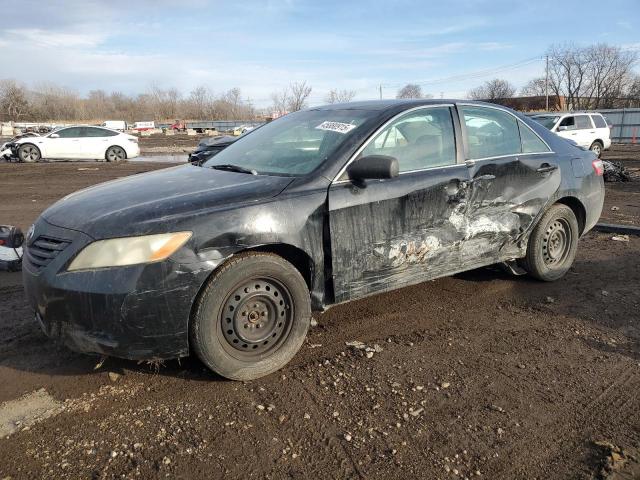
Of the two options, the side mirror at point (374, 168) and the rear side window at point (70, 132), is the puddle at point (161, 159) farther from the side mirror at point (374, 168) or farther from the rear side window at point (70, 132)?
the side mirror at point (374, 168)

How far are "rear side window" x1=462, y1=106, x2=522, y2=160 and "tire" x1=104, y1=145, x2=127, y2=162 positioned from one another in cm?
1844

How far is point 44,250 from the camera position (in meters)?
2.95

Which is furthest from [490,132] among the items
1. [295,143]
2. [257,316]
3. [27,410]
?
[27,410]

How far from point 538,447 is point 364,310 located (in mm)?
1927

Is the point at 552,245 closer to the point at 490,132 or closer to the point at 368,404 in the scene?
the point at 490,132

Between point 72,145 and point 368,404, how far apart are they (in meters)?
19.9

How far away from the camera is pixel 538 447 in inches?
98.7

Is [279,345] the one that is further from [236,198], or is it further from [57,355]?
[57,355]

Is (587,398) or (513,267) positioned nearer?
(587,398)

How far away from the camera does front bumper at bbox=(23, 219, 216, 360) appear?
8.85 feet

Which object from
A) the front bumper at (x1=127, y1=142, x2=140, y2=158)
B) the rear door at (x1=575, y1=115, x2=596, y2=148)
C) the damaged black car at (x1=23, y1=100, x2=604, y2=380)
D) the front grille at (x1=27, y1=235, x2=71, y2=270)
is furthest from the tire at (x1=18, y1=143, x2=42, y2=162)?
the rear door at (x1=575, y1=115, x2=596, y2=148)

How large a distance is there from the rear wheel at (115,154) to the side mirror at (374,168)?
744 inches

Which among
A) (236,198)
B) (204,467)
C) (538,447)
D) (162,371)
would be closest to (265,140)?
(236,198)

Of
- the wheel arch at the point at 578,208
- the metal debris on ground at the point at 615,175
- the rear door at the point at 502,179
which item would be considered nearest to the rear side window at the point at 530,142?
the rear door at the point at 502,179
